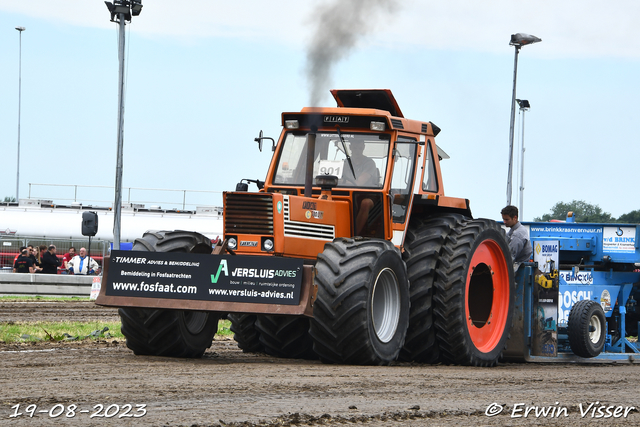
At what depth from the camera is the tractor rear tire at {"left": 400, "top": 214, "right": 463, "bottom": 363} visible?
9633mm

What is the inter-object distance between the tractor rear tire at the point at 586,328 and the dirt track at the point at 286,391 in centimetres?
190

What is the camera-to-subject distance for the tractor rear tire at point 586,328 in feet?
38.1

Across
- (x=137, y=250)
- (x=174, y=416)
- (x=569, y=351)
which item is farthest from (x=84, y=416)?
(x=569, y=351)

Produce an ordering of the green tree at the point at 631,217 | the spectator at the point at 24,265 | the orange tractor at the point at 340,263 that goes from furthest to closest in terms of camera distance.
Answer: the green tree at the point at 631,217
the spectator at the point at 24,265
the orange tractor at the point at 340,263

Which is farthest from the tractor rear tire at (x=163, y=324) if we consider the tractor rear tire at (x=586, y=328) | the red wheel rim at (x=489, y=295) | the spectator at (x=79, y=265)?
the spectator at (x=79, y=265)

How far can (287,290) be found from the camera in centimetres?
831

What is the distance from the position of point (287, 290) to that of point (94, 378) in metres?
2.02

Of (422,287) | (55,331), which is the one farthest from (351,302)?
(55,331)

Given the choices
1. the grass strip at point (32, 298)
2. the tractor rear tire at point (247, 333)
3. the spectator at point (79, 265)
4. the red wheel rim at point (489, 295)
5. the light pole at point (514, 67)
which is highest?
the light pole at point (514, 67)

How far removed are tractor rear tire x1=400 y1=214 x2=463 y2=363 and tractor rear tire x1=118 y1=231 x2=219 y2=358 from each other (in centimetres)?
223

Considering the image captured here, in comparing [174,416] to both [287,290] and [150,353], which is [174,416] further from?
[150,353]

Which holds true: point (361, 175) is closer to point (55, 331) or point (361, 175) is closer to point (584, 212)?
point (55, 331)

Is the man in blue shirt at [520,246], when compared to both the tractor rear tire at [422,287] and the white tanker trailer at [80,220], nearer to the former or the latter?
the tractor rear tire at [422,287]

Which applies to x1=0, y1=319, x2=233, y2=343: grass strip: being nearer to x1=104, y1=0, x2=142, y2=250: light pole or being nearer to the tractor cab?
the tractor cab
